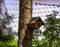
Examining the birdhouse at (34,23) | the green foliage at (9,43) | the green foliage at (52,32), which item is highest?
the birdhouse at (34,23)

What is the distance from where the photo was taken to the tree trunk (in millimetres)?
2596

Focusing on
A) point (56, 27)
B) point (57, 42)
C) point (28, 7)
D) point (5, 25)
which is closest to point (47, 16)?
point (56, 27)

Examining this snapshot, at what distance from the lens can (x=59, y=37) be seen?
4.29 metres

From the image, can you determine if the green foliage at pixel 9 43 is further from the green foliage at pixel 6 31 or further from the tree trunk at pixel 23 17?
the tree trunk at pixel 23 17

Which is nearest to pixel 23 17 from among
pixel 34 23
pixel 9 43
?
pixel 34 23

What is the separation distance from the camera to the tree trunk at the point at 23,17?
2596mm

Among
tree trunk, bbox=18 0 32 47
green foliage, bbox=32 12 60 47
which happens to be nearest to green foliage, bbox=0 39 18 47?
green foliage, bbox=32 12 60 47

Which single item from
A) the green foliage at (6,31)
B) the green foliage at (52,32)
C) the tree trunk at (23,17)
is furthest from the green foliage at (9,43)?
the tree trunk at (23,17)

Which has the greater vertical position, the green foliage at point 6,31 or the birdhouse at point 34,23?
the birdhouse at point 34,23

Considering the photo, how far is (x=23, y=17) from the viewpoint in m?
2.63

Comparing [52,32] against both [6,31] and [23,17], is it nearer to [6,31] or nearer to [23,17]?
[6,31]

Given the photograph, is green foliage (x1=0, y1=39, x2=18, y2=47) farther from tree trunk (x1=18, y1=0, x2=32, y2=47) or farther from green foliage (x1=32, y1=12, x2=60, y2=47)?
tree trunk (x1=18, y1=0, x2=32, y2=47)

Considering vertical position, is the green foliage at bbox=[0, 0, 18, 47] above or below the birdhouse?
below

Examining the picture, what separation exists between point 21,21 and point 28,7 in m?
0.20
